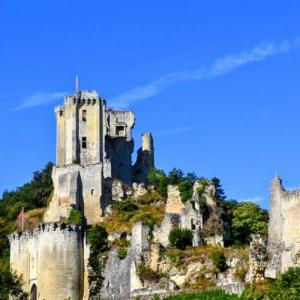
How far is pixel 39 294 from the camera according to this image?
76688mm

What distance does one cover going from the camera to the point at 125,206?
288 feet

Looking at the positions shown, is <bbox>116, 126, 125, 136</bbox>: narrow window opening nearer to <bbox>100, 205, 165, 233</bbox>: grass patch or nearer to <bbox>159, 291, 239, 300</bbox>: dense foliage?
<bbox>100, 205, 165, 233</bbox>: grass patch

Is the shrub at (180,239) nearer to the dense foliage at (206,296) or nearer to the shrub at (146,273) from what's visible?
the shrub at (146,273)

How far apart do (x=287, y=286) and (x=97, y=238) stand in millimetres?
19923

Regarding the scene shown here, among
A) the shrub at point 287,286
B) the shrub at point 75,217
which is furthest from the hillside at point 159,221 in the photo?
the shrub at point 287,286

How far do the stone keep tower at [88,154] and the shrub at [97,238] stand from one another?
5.41 m

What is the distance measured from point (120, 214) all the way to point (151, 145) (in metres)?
13.7

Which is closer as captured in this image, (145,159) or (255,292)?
(255,292)

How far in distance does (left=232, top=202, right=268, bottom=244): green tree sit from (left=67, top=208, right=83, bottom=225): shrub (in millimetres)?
10195

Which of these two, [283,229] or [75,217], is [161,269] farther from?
[75,217]

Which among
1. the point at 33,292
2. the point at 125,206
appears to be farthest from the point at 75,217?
the point at 33,292

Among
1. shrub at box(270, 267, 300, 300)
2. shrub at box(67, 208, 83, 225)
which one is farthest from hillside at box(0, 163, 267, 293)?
shrub at box(270, 267, 300, 300)

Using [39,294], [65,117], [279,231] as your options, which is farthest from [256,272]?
[65,117]

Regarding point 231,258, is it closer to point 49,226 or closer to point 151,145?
point 49,226
